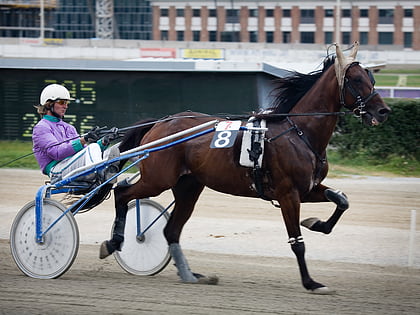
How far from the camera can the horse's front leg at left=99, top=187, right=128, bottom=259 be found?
6.33 metres

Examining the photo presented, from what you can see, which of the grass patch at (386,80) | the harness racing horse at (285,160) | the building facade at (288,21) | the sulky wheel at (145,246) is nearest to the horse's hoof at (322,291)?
the harness racing horse at (285,160)

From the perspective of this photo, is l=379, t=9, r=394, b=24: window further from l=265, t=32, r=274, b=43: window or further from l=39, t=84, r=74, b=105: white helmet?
l=39, t=84, r=74, b=105: white helmet

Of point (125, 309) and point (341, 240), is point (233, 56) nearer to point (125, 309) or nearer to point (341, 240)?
point (341, 240)

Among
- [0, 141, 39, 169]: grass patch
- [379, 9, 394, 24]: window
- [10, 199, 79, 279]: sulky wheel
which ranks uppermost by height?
[379, 9, 394, 24]: window

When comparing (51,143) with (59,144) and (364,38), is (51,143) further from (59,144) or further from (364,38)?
(364,38)

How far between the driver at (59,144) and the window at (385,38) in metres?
46.2

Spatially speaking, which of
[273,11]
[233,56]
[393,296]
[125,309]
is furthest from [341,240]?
[273,11]

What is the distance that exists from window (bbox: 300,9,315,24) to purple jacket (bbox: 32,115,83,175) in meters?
46.8

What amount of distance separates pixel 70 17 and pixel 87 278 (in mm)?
54122

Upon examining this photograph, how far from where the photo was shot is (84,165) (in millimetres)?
6449

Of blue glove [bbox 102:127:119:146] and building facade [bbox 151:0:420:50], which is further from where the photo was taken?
building facade [bbox 151:0:420:50]

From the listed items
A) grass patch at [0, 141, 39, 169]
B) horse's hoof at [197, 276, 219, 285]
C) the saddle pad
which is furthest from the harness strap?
grass patch at [0, 141, 39, 169]

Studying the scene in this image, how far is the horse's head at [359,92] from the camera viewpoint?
18.5 feet

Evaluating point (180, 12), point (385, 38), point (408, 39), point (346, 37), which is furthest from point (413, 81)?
point (180, 12)
